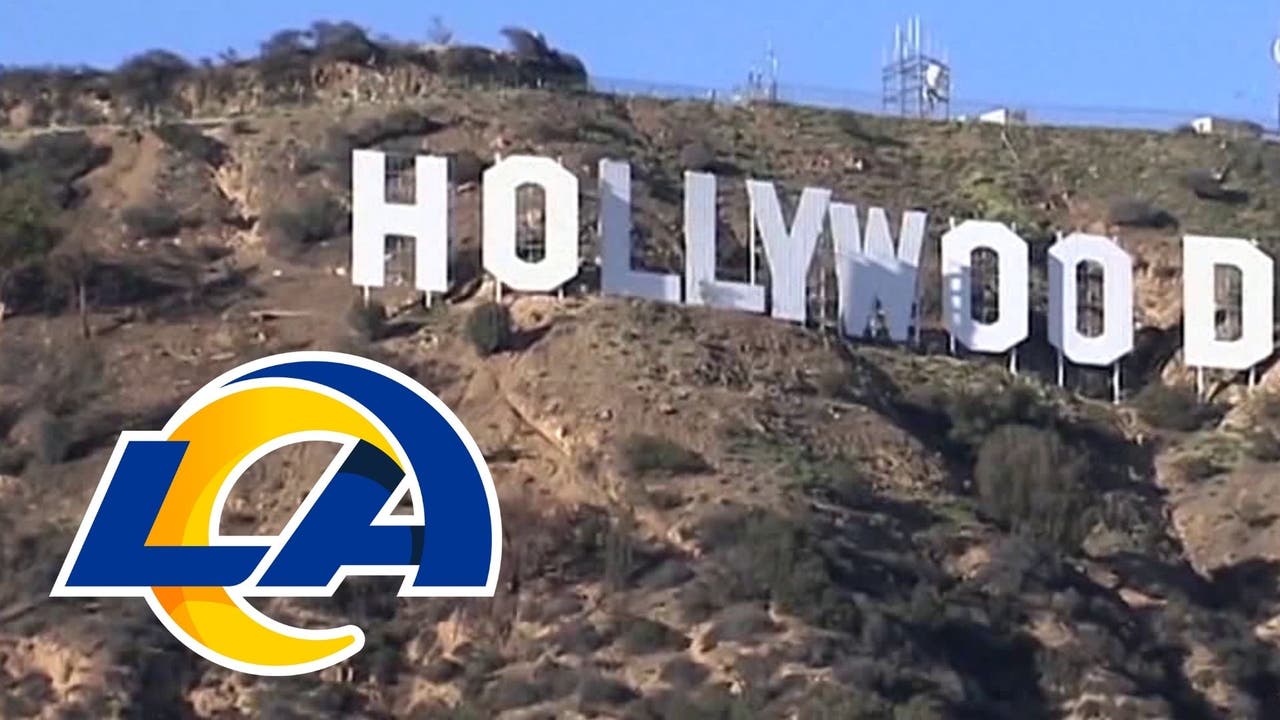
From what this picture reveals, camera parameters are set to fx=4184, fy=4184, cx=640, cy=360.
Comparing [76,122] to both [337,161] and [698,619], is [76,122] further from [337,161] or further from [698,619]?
[698,619]

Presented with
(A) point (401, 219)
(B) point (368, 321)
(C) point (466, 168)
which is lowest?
(B) point (368, 321)

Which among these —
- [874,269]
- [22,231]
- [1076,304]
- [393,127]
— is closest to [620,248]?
[874,269]

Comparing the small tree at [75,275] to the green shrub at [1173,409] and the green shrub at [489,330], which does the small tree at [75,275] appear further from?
the green shrub at [1173,409]

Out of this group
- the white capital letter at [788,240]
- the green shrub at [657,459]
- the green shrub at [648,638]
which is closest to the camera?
the green shrub at [648,638]

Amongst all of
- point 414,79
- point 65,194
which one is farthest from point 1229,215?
point 65,194

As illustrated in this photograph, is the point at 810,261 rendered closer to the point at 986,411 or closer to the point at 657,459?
the point at 986,411

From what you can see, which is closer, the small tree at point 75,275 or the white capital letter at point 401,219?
the white capital letter at point 401,219

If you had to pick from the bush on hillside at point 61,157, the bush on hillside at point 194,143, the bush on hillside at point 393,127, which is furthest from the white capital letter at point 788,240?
the bush on hillside at point 61,157

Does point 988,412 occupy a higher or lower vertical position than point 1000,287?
lower
